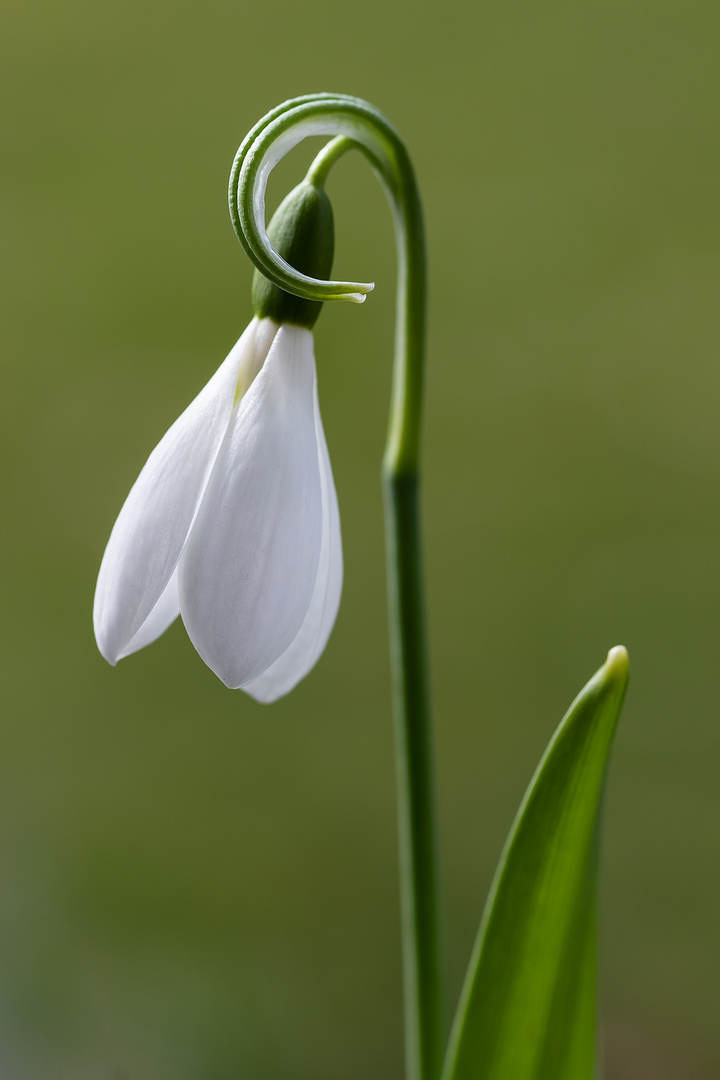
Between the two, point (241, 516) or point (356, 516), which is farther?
point (356, 516)

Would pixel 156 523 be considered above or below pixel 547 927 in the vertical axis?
above

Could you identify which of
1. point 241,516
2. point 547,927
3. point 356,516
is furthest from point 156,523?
point 356,516

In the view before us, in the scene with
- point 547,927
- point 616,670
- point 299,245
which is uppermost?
point 299,245

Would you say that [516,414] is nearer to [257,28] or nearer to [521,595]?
[521,595]

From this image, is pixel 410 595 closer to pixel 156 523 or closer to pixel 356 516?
pixel 156 523

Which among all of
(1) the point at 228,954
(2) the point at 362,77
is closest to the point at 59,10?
(2) the point at 362,77

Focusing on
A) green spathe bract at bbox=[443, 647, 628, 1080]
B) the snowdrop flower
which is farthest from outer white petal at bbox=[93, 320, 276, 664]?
green spathe bract at bbox=[443, 647, 628, 1080]
